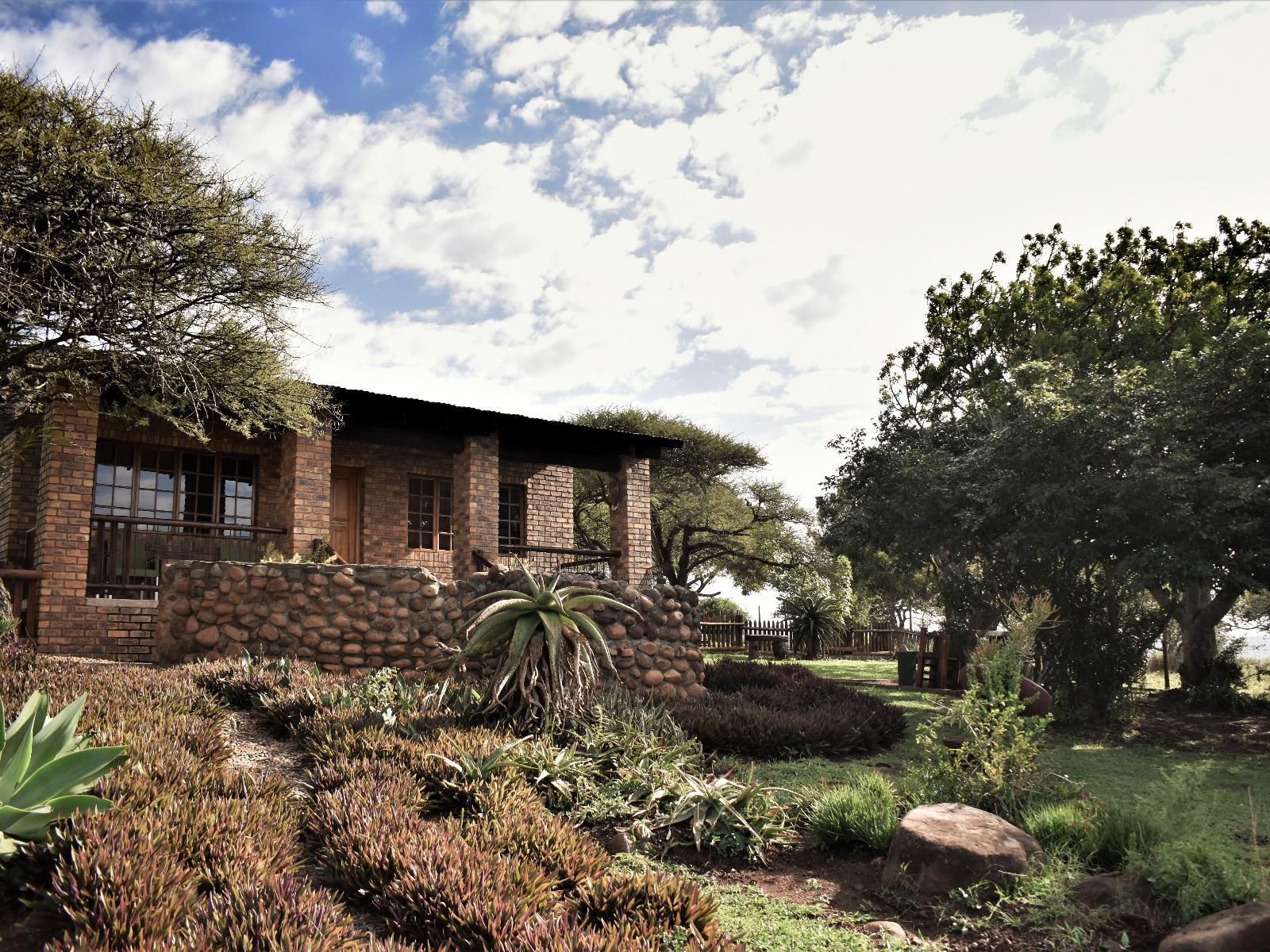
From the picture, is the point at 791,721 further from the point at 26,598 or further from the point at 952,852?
the point at 26,598

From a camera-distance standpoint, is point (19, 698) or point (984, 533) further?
point (984, 533)

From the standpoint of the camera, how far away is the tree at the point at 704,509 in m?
25.8

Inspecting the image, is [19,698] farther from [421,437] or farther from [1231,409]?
[1231,409]

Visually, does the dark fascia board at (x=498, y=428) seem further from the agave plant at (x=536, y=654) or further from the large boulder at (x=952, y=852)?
the large boulder at (x=952, y=852)

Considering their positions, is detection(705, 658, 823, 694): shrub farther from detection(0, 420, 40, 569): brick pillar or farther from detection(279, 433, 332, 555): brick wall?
detection(0, 420, 40, 569): brick pillar

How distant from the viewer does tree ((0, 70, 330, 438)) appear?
27.3ft

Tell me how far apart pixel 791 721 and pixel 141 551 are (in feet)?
28.5

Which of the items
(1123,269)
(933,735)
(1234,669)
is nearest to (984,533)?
(1234,669)

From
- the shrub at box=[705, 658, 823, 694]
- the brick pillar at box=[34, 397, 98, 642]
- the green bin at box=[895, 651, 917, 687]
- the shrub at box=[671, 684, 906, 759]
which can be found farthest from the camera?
the green bin at box=[895, 651, 917, 687]

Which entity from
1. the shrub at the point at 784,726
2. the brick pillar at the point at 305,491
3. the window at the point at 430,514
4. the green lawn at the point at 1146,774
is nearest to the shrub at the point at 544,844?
the green lawn at the point at 1146,774

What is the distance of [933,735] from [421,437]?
954cm

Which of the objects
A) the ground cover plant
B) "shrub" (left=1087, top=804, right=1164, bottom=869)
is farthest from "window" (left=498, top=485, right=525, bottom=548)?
"shrub" (left=1087, top=804, right=1164, bottom=869)

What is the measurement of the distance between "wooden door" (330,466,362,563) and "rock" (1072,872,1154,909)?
470 inches

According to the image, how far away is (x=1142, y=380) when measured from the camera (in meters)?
11.5
